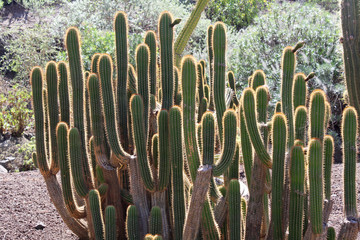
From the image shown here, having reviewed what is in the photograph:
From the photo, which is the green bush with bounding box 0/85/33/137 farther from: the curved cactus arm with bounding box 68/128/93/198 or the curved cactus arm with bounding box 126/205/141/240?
the curved cactus arm with bounding box 126/205/141/240

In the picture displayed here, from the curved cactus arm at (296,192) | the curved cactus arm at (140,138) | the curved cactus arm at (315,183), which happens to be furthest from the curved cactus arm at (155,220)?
the curved cactus arm at (315,183)

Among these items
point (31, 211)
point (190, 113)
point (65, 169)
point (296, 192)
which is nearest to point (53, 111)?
point (65, 169)

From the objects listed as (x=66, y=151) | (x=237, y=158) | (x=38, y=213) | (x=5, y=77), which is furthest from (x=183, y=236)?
(x=5, y=77)

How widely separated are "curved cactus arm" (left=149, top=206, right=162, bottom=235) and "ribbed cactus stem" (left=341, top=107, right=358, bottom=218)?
3.34ft

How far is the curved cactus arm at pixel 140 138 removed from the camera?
2661 millimetres

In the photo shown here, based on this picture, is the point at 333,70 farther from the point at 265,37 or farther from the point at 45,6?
the point at 45,6

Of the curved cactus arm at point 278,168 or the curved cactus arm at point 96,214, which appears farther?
the curved cactus arm at point 96,214

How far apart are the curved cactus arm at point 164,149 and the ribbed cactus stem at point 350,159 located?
3.17 ft

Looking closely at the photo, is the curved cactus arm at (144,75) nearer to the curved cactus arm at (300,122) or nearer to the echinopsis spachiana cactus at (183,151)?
the echinopsis spachiana cactus at (183,151)

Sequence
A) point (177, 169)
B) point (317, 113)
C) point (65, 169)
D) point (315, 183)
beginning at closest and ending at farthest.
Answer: point (315, 183) → point (317, 113) → point (177, 169) → point (65, 169)

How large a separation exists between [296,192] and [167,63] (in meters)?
1.15

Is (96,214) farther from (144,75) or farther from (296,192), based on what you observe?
(296,192)

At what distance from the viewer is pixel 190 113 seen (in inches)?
101

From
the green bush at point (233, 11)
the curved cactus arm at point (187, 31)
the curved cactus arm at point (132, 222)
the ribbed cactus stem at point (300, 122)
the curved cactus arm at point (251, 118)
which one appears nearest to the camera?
the curved cactus arm at point (251, 118)
